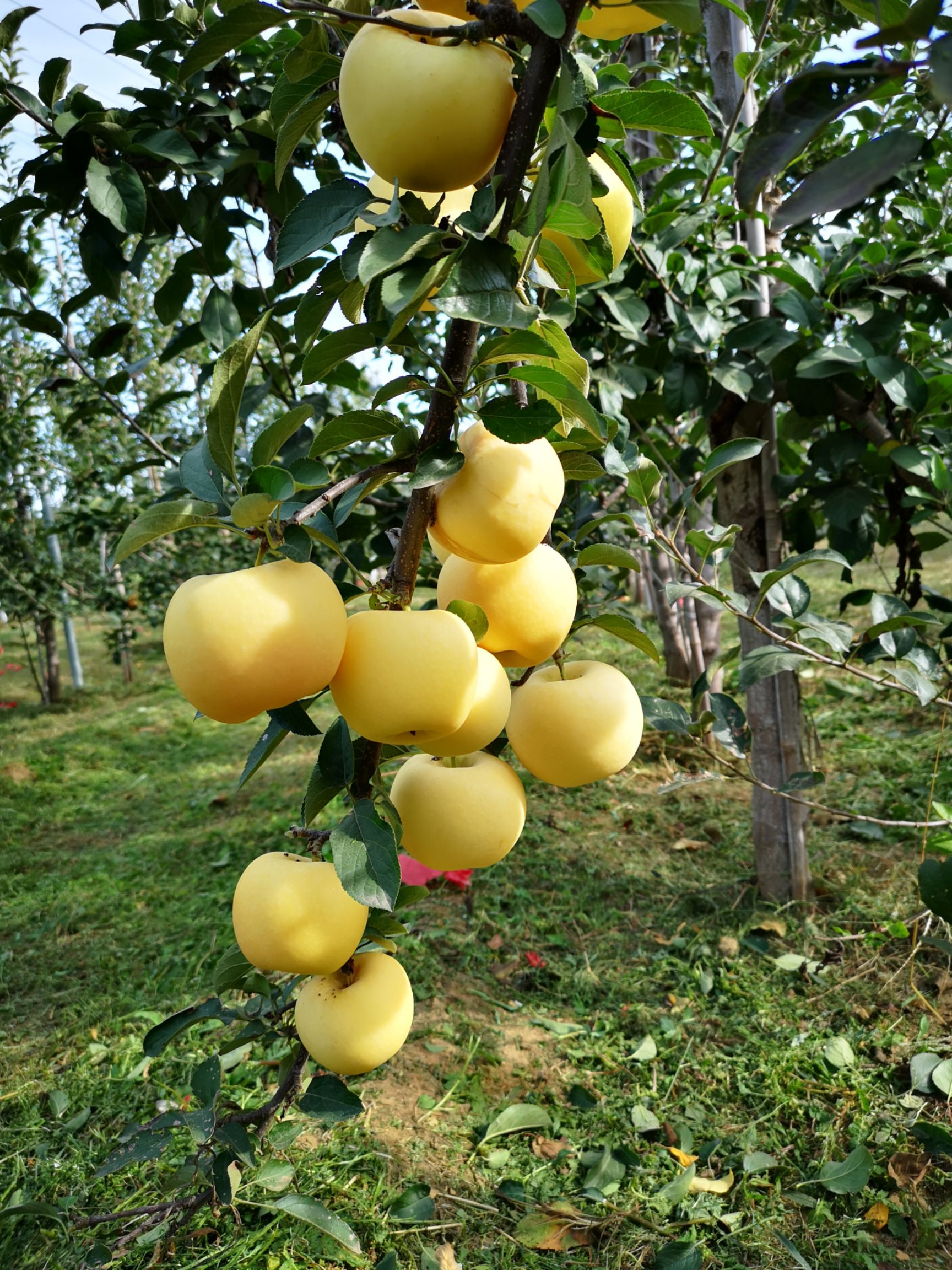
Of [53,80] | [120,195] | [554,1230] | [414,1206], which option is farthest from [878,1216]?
[53,80]

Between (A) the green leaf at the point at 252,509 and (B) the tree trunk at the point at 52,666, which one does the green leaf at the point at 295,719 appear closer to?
(A) the green leaf at the point at 252,509

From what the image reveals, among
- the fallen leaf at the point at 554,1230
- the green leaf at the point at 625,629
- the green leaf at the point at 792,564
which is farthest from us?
the fallen leaf at the point at 554,1230

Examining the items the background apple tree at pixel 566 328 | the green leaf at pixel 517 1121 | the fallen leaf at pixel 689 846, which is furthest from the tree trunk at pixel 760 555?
the green leaf at pixel 517 1121

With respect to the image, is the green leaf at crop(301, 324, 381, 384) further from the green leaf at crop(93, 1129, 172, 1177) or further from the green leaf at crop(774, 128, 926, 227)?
the green leaf at crop(93, 1129, 172, 1177)

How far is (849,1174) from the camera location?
1353 millimetres

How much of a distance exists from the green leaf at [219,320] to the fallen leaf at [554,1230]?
155cm

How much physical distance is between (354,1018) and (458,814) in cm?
27

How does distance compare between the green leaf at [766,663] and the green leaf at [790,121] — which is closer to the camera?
the green leaf at [790,121]

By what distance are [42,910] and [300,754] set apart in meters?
1.76

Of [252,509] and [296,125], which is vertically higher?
[296,125]

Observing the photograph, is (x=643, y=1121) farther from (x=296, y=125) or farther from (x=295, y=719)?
(x=296, y=125)

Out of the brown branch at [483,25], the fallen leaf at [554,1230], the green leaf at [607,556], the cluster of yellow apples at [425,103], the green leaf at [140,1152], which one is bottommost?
the fallen leaf at [554,1230]

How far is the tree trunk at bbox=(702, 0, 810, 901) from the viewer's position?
5.96ft

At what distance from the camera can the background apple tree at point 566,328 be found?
483mm
